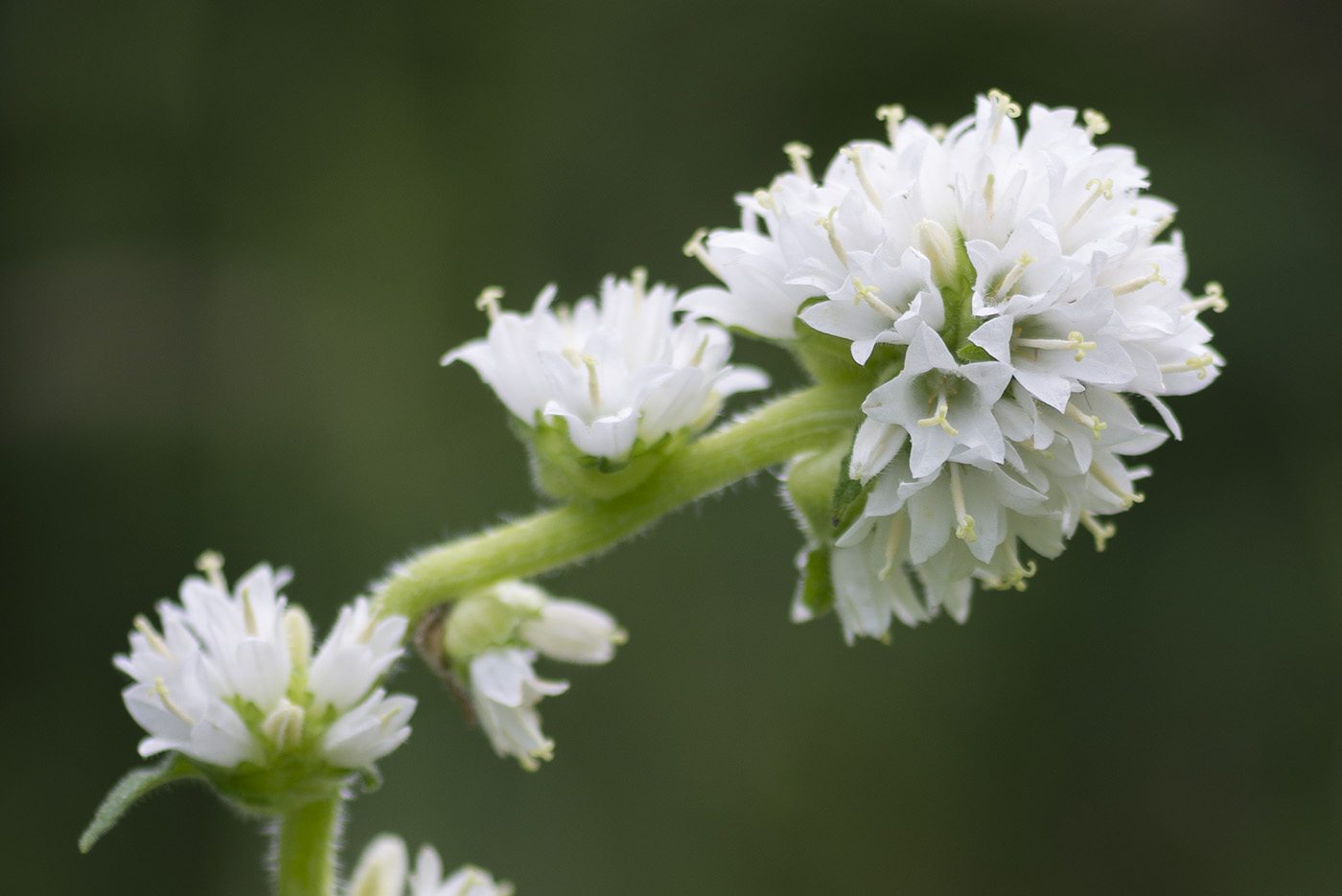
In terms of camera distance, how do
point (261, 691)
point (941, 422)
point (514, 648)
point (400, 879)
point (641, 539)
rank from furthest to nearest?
1. point (641, 539)
2. point (400, 879)
3. point (514, 648)
4. point (261, 691)
5. point (941, 422)

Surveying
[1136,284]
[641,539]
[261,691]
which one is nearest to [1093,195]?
[1136,284]

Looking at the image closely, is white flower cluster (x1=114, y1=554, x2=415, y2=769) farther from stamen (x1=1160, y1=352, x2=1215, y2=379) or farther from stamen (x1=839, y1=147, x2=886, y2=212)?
stamen (x1=1160, y1=352, x2=1215, y2=379)

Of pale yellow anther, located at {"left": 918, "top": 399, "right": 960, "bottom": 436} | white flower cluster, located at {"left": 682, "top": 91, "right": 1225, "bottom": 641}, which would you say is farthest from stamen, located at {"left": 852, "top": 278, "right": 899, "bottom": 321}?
pale yellow anther, located at {"left": 918, "top": 399, "right": 960, "bottom": 436}

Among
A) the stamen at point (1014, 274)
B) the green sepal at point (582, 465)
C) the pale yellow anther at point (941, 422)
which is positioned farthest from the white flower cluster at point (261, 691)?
the stamen at point (1014, 274)

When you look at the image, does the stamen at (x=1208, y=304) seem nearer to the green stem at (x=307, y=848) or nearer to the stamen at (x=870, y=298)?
the stamen at (x=870, y=298)

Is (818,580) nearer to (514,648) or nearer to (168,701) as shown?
(514,648)

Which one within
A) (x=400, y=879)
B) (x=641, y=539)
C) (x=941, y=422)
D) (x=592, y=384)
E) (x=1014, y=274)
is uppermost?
(x=641, y=539)

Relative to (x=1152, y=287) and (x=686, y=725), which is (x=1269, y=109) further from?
(x=1152, y=287)

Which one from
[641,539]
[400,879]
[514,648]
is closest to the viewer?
[514,648]
